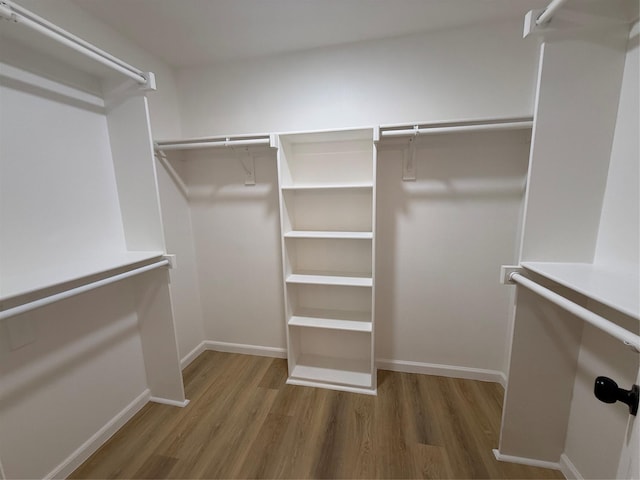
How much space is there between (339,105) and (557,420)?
2346mm

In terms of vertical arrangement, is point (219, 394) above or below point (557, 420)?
below

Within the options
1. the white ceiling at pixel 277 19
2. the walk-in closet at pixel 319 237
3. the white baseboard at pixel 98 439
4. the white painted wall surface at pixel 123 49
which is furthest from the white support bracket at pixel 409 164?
the white baseboard at pixel 98 439

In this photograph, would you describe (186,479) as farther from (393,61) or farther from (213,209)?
(393,61)

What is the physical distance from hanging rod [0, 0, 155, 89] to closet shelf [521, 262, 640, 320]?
223cm

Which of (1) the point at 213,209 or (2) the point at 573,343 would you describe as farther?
(1) the point at 213,209

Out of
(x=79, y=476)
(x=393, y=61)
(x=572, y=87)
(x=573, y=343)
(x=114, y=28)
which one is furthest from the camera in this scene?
(x=393, y=61)

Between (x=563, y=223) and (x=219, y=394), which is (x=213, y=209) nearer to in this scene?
(x=219, y=394)

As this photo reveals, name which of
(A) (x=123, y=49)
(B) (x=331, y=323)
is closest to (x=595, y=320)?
(B) (x=331, y=323)

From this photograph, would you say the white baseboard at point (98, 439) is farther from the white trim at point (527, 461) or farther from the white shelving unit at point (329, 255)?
the white trim at point (527, 461)

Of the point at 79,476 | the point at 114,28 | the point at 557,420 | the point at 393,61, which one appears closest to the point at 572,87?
the point at 393,61

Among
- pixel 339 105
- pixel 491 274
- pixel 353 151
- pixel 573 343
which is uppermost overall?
pixel 339 105

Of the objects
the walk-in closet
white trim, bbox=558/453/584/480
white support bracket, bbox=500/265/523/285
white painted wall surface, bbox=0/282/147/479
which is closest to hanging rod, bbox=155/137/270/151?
the walk-in closet

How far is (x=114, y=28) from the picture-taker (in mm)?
1649

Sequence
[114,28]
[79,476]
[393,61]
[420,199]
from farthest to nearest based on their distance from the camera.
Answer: [420,199] → [393,61] → [114,28] → [79,476]
